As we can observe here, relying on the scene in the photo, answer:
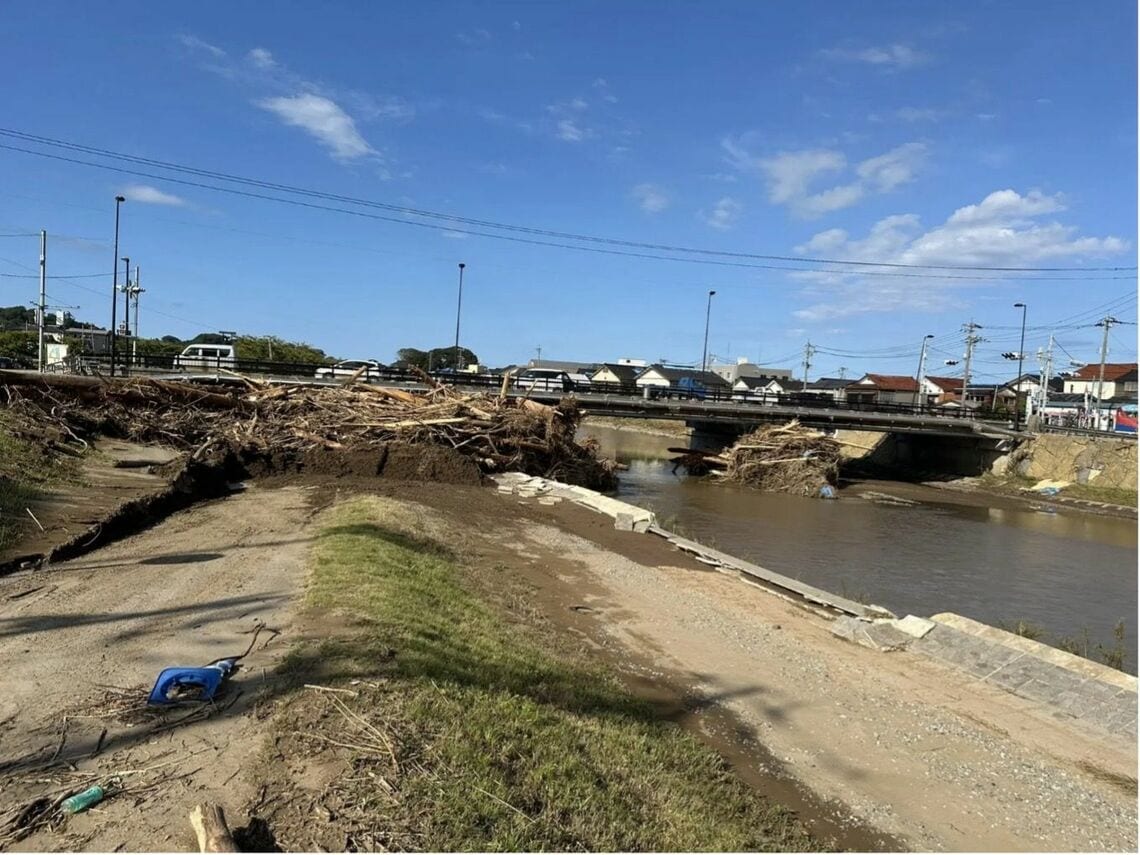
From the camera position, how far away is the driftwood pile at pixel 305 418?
716 inches

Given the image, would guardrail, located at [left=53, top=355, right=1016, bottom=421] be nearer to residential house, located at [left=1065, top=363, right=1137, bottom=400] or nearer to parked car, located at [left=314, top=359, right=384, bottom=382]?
parked car, located at [left=314, top=359, right=384, bottom=382]

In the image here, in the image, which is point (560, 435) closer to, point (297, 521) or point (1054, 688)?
point (297, 521)

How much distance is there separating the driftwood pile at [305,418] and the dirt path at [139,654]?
954 cm

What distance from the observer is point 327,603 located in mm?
6457

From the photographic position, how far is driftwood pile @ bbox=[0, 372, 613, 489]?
18.2m

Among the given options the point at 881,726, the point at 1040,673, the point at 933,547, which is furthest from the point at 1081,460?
the point at 881,726

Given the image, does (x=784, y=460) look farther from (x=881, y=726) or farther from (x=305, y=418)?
(x=881, y=726)

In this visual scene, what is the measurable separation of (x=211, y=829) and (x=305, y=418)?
20.8m

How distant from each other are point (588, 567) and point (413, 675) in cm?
762

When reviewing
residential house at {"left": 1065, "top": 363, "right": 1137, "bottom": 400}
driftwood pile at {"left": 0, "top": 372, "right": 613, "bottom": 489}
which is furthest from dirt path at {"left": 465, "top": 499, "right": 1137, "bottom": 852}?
residential house at {"left": 1065, "top": 363, "right": 1137, "bottom": 400}

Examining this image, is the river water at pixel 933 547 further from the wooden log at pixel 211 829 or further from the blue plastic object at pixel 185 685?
the wooden log at pixel 211 829

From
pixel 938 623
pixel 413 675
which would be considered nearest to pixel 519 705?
pixel 413 675

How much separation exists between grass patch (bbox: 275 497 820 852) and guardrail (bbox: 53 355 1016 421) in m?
24.6

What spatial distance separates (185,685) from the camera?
4434mm
